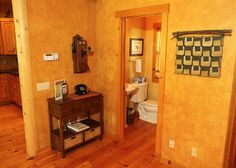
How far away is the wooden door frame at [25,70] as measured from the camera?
2.46 m

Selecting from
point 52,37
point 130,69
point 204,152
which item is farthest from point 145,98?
point 52,37

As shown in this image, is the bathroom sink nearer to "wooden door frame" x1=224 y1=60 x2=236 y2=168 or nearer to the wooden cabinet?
"wooden door frame" x1=224 y1=60 x2=236 y2=168

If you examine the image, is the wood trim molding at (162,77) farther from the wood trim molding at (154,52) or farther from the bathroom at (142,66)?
the wood trim molding at (154,52)

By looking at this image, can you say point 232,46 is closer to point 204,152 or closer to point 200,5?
point 200,5

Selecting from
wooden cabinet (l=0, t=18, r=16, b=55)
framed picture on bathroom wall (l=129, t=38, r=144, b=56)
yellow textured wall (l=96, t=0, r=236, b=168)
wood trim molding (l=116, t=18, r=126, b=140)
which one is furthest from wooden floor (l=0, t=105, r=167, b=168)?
wooden cabinet (l=0, t=18, r=16, b=55)

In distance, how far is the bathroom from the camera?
4086 mm

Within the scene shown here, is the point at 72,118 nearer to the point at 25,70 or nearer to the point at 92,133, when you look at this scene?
the point at 92,133

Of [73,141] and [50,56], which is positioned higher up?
[50,56]

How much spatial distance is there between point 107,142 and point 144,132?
32.0 inches

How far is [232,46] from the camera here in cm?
193

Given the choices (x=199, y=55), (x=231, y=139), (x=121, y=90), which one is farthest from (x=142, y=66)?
(x=231, y=139)

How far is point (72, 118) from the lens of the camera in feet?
9.70

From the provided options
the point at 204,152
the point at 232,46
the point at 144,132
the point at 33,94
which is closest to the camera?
the point at 232,46

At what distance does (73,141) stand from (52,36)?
166 cm
